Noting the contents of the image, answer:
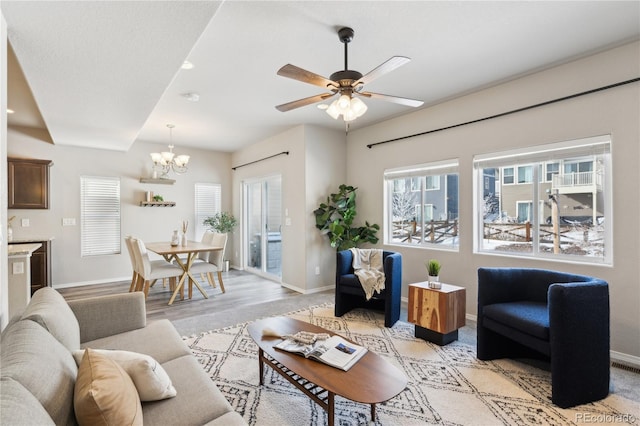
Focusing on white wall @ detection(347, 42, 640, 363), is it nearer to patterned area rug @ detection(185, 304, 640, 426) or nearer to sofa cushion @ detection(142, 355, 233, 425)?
patterned area rug @ detection(185, 304, 640, 426)

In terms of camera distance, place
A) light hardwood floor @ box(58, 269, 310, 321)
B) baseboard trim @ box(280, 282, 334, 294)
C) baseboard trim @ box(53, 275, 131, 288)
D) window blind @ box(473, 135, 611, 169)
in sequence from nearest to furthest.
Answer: window blind @ box(473, 135, 611, 169) → light hardwood floor @ box(58, 269, 310, 321) → baseboard trim @ box(280, 282, 334, 294) → baseboard trim @ box(53, 275, 131, 288)

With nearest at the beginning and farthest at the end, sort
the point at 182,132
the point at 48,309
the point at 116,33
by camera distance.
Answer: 1. the point at 48,309
2. the point at 116,33
3. the point at 182,132

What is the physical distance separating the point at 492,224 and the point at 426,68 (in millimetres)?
1965

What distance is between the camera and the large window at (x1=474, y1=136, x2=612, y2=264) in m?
2.93

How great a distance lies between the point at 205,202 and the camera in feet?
22.9

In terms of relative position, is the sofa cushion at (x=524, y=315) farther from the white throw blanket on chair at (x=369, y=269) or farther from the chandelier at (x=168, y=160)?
the chandelier at (x=168, y=160)

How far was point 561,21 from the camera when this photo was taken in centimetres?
238

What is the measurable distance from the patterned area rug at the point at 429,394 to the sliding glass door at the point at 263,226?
307 cm

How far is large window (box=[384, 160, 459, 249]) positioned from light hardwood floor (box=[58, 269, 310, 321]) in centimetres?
191

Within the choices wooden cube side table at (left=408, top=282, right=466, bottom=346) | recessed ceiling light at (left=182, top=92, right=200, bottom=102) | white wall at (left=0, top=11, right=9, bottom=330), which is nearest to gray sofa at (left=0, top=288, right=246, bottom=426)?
white wall at (left=0, top=11, right=9, bottom=330)

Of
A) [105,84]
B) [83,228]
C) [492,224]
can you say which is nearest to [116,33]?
[105,84]

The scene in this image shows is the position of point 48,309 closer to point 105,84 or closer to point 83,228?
point 105,84

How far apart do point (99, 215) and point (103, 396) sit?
574 centimetres

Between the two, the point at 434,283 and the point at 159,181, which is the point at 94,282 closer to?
the point at 159,181
